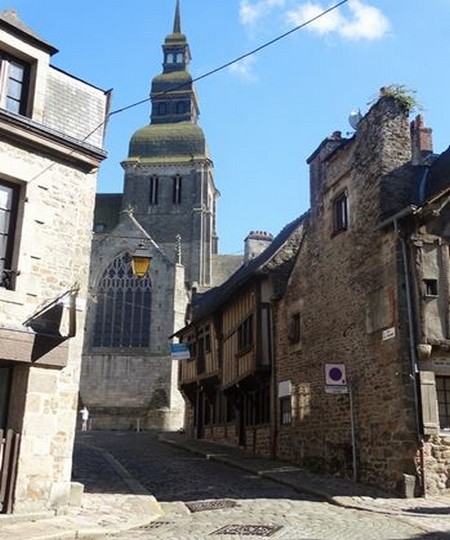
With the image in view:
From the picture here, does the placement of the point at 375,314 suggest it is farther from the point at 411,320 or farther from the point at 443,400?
the point at 443,400

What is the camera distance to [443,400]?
1094 cm

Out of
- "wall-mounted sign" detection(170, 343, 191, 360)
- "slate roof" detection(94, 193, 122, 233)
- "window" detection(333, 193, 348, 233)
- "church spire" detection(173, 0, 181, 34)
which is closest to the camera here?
"window" detection(333, 193, 348, 233)

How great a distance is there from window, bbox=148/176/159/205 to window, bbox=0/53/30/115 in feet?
135

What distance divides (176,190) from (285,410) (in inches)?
1445

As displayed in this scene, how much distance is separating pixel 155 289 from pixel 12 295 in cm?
3238

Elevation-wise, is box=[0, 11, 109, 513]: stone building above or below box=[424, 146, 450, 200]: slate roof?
below

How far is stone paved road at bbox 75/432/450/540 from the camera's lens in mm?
6938

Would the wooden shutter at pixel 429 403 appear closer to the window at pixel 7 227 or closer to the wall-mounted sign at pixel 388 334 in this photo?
the wall-mounted sign at pixel 388 334

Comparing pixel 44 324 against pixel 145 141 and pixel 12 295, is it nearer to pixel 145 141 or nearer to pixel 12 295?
pixel 12 295

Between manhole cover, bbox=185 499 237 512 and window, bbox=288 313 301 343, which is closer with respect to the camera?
manhole cover, bbox=185 499 237 512

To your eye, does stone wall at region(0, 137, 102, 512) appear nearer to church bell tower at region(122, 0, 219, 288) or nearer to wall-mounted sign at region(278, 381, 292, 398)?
wall-mounted sign at region(278, 381, 292, 398)

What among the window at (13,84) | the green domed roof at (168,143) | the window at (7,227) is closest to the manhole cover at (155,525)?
the window at (7,227)

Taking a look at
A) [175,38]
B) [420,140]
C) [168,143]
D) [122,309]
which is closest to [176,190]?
[168,143]

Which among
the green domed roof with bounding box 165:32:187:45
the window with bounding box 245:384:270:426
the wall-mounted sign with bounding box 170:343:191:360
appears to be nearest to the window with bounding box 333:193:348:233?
the window with bounding box 245:384:270:426
